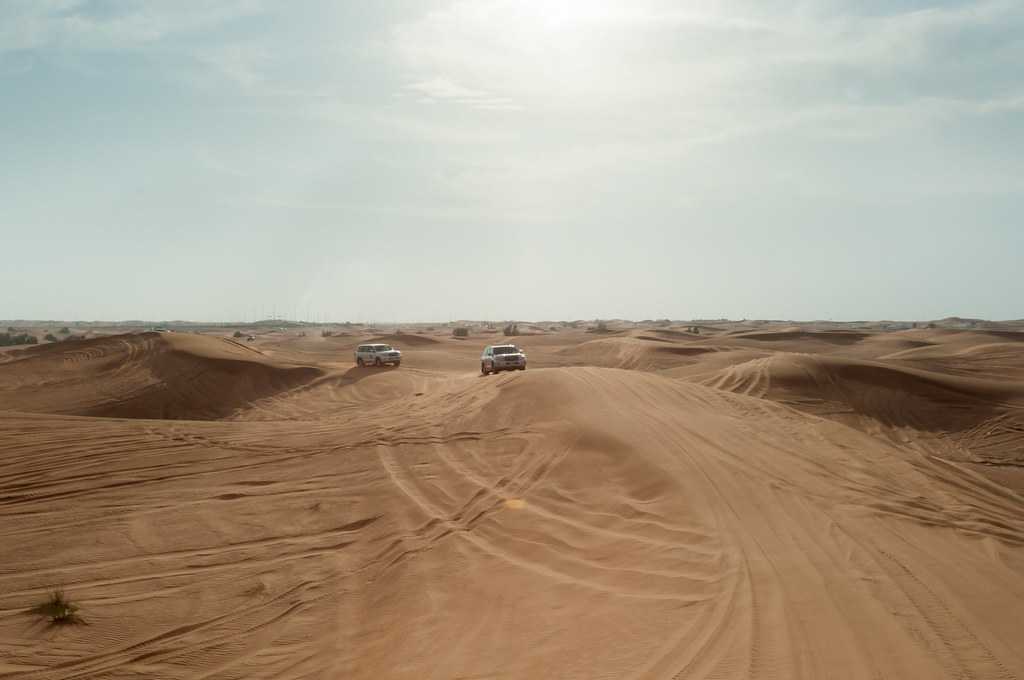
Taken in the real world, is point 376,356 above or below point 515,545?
above

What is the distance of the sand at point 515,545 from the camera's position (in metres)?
5.16

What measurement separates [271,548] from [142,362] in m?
25.8

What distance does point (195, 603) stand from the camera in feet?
21.0

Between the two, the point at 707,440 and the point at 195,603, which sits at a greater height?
the point at 707,440

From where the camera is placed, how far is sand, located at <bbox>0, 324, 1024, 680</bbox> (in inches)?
203

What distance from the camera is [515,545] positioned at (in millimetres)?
7660

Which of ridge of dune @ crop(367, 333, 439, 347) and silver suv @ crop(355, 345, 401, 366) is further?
ridge of dune @ crop(367, 333, 439, 347)

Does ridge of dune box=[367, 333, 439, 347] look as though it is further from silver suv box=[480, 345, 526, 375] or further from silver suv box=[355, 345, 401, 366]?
silver suv box=[480, 345, 526, 375]

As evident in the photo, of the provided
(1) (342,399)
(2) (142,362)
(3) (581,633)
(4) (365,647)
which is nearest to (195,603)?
(4) (365,647)

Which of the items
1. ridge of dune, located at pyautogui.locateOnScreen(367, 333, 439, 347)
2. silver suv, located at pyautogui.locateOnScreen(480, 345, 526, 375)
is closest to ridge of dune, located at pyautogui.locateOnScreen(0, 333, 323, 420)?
silver suv, located at pyautogui.locateOnScreen(480, 345, 526, 375)

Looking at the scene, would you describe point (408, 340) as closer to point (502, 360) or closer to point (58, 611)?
point (502, 360)

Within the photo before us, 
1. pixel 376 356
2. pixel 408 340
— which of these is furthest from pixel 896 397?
pixel 408 340

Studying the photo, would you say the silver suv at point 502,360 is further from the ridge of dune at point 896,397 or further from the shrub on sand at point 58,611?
the shrub on sand at point 58,611

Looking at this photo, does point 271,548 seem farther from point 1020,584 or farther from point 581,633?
point 1020,584
